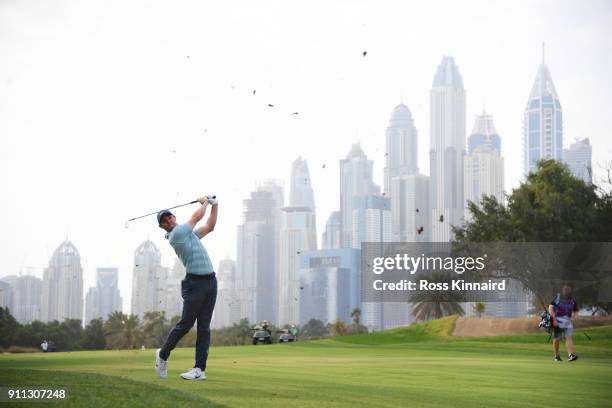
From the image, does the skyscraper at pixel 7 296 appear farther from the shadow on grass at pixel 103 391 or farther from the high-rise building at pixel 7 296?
the shadow on grass at pixel 103 391

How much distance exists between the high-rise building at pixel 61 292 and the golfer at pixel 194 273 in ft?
492

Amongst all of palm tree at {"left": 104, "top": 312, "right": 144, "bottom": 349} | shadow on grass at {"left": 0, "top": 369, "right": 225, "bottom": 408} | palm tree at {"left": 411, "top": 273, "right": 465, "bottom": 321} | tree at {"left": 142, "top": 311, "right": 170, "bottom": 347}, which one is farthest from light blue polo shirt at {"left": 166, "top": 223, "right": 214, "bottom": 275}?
tree at {"left": 142, "top": 311, "right": 170, "bottom": 347}

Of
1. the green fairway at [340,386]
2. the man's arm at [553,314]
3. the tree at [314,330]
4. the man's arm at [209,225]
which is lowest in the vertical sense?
the tree at [314,330]

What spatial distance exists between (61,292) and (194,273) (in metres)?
160

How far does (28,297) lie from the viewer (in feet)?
525

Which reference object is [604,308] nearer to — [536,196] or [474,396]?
[536,196]

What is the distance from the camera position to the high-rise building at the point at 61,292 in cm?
16150

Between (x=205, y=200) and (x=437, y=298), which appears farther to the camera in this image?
(x=437, y=298)

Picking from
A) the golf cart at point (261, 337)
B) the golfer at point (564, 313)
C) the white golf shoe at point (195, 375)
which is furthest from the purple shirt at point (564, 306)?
the golf cart at point (261, 337)

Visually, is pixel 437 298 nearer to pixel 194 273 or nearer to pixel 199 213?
pixel 199 213

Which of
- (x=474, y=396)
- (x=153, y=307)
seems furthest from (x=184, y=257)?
(x=153, y=307)

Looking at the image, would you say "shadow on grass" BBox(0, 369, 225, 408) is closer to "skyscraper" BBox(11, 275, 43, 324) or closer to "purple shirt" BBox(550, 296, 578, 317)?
"purple shirt" BBox(550, 296, 578, 317)

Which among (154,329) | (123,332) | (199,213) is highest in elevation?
(199,213)

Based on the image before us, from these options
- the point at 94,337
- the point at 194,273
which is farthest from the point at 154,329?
the point at 194,273
